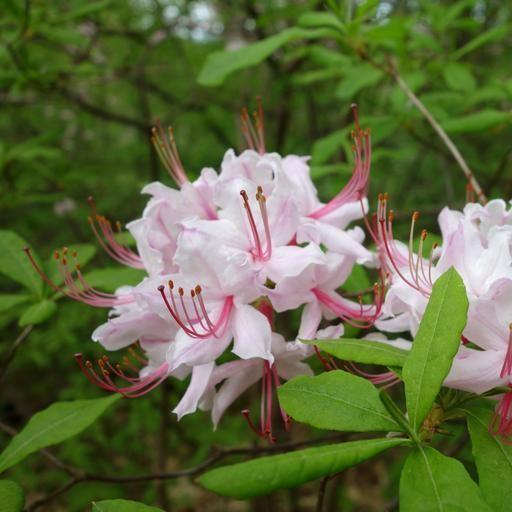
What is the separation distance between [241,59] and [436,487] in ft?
4.30

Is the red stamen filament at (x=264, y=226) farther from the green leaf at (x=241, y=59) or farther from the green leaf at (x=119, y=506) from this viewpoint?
the green leaf at (x=241, y=59)

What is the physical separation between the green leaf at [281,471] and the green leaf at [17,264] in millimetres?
956

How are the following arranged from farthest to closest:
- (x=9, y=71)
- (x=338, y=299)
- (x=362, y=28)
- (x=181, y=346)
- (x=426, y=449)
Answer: (x=9, y=71) → (x=362, y=28) → (x=338, y=299) → (x=181, y=346) → (x=426, y=449)

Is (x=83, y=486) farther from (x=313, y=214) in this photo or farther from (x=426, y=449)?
(x=426, y=449)

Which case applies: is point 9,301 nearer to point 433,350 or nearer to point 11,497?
point 11,497

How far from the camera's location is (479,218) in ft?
3.84

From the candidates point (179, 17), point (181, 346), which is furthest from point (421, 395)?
point (179, 17)

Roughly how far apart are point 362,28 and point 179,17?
60.1 inches

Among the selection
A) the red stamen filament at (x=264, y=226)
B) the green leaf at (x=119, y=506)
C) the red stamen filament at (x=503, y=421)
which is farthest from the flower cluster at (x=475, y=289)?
the green leaf at (x=119, y=506)

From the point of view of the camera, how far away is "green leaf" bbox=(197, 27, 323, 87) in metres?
1.68

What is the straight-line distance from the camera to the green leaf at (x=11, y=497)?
975 millimetres

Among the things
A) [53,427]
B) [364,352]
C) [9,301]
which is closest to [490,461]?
[364,352]

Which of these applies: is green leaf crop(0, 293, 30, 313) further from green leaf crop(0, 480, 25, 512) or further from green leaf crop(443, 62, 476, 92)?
green leaf crop(443, 62, 476, 92)

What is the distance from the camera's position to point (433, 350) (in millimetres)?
825
